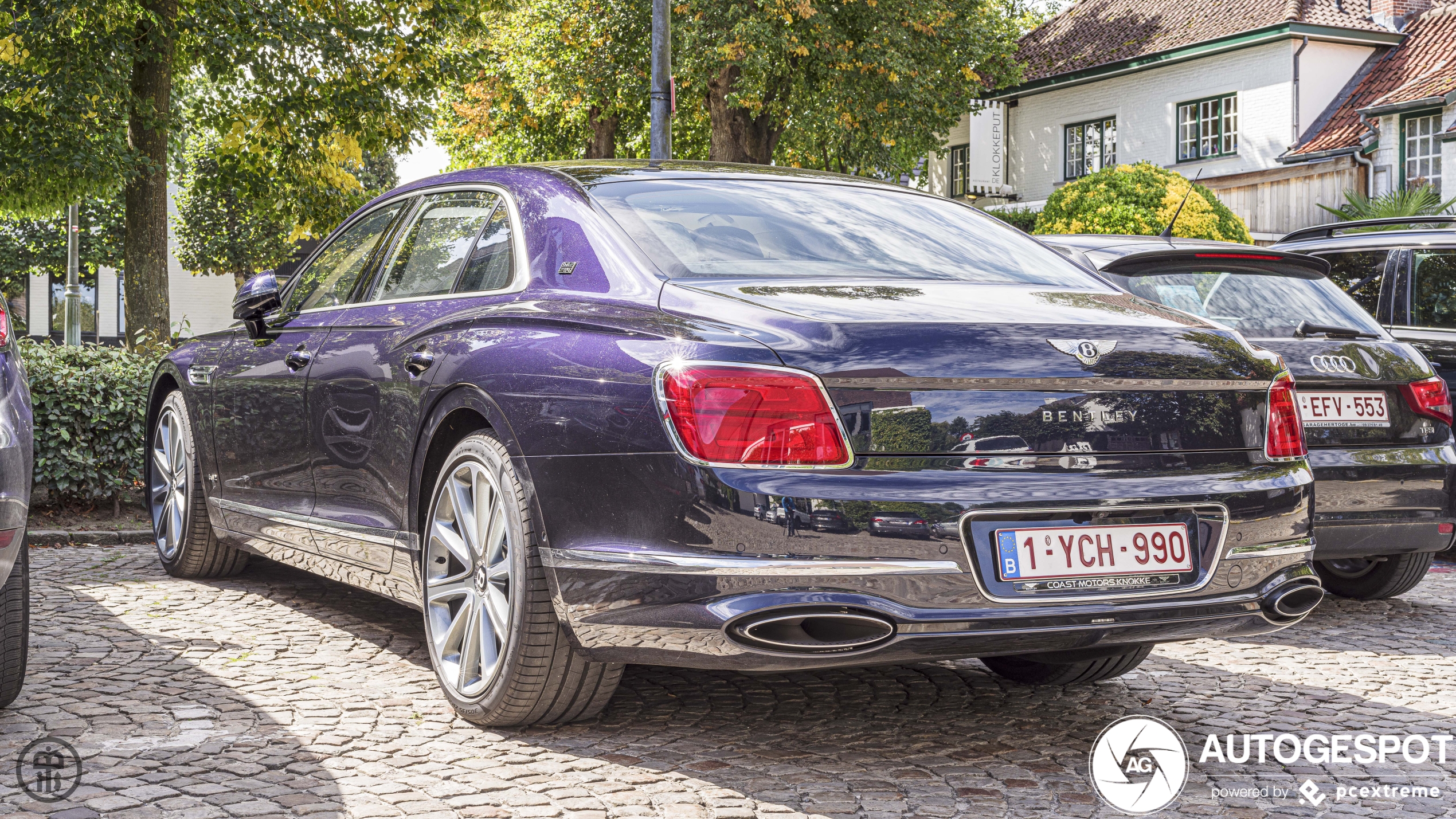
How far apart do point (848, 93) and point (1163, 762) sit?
23.7 m

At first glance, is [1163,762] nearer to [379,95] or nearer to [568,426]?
[568,426]

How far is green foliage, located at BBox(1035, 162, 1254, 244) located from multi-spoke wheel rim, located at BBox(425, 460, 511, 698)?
19.6 m

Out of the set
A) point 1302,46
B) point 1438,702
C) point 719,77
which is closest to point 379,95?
point 719,77

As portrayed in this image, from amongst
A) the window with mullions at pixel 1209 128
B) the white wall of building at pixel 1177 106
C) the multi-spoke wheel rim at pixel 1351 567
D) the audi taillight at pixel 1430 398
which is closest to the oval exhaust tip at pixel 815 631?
the audi taillight at pixel 1430 398

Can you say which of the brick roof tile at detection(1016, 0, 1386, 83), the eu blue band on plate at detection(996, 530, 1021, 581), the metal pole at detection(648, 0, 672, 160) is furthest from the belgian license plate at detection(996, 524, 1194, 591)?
the brick roof tile at detection(1016, 0, 1386, 83)

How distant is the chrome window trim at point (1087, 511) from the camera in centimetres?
330

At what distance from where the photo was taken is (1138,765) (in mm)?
3834

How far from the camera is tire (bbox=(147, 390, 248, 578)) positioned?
6.34 meters

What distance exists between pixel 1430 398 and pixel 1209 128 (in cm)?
2723

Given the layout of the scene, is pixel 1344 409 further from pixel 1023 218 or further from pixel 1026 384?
pixel 1023 218

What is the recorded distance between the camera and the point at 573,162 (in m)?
4.89

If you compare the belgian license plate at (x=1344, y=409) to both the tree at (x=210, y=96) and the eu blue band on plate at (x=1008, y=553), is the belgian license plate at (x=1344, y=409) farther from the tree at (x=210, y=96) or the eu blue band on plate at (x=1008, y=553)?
the tree at (x=210, y=96)

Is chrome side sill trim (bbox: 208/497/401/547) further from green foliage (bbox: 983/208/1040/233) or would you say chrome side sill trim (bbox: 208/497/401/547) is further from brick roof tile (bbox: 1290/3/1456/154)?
green foliage (bbox: 983/208/1040/233)

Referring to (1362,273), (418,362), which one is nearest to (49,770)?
(418,362)
